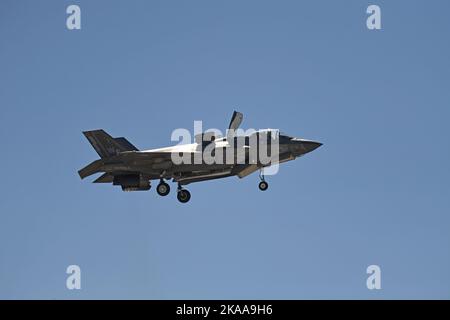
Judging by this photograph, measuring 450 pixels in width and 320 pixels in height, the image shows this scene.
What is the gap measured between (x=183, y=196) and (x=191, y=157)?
3.06m

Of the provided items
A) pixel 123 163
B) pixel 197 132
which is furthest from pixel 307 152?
pixel 123 163

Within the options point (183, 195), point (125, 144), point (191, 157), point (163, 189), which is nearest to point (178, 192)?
point (183, 195)

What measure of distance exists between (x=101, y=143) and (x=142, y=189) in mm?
4241

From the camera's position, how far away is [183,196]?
74.7 m

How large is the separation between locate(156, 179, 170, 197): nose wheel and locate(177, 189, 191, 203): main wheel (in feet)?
2.71

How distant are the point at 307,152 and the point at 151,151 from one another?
1030 cm

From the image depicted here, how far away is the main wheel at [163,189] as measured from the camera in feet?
244

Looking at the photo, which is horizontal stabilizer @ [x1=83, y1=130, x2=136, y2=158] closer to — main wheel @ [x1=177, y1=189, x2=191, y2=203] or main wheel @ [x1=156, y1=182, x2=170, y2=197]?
main wheel @ [x1=156, y1=182, x2=170, y2=197]

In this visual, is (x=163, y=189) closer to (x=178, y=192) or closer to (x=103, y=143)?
(x=178, y=192)
